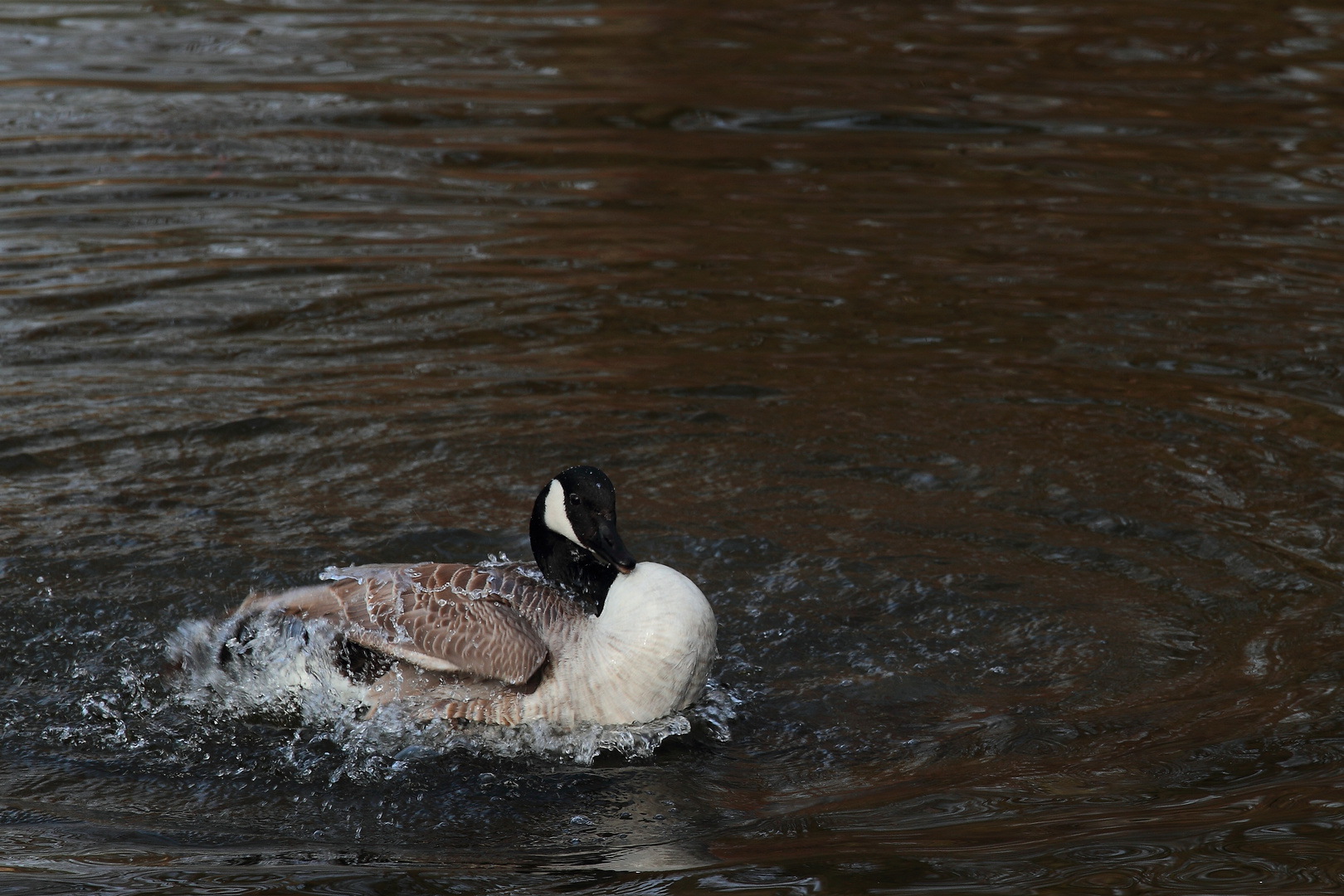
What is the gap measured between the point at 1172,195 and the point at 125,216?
880 cm

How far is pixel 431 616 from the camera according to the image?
5590mm

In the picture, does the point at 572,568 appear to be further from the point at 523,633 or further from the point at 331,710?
the point at 331,710

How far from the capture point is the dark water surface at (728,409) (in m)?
4.91

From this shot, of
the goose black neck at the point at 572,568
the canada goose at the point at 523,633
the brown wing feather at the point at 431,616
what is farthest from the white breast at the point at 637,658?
the goose black neck at the point at 572,568

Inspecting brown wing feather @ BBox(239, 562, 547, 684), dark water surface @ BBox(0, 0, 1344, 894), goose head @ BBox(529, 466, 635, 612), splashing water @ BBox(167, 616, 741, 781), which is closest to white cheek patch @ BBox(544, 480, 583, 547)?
goose head @ BBox(529, 466, 635, 612)

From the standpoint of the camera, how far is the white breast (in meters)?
5.43

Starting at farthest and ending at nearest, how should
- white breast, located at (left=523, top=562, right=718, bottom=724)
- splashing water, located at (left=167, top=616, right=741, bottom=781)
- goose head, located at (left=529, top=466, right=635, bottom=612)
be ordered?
goose head, located at (left=529, top=466, right=635, bottom=612), splashing water, located at (left=167, top=616, right=741, bottom=781), white breast, located at (left=523, top=562, right=718, bottom=724)

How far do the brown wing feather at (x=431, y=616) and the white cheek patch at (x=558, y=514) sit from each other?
0.98 feet

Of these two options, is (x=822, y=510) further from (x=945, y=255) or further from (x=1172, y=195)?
(x=1172, y=195)

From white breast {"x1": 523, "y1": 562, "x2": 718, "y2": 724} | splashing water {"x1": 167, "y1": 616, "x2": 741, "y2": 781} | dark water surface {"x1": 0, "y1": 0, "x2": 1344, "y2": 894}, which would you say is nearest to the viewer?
dark water surface {"x1": 0, "y1": 0, "x2": 1344, "y2": 894}

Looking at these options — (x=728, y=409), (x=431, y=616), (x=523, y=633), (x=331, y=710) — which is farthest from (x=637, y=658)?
(x=728, y=409)

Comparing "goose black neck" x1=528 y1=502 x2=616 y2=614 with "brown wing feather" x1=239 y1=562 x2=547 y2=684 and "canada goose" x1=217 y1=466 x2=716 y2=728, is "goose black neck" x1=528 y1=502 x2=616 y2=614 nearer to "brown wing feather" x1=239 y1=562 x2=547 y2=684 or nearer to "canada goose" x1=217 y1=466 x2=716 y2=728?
"canada goose" x1=217 y1=466 x2=716 y2=728

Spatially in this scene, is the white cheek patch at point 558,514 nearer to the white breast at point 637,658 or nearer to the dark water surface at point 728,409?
the white breast at point 637,658

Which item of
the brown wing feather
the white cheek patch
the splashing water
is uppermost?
the white cheek patch
